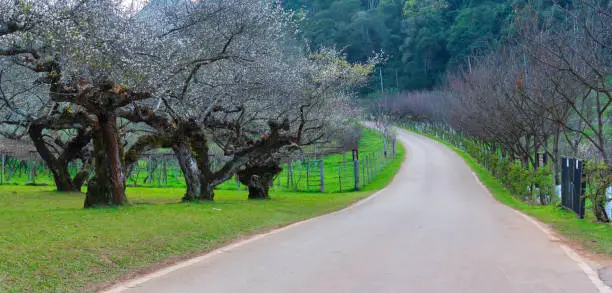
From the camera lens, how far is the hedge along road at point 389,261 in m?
7.34

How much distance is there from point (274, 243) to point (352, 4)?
3298 inches

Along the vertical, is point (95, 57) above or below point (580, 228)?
above

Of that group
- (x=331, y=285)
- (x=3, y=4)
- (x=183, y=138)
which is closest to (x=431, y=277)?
(x=331, y=285)

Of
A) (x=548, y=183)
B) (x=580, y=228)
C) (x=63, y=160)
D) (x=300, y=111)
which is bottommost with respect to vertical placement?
(x=580, y=228)

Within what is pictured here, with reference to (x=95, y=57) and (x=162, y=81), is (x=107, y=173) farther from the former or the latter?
(x=95, y=57)

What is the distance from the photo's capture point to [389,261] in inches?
357

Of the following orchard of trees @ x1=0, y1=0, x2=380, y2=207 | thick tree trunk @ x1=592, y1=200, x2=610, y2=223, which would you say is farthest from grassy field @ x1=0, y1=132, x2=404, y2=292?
thick tree trunk @ x1=592, y1=200, x2=610, y2=223

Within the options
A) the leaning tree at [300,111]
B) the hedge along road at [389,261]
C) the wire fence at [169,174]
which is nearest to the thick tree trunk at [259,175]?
the leaning tree at [300,111]

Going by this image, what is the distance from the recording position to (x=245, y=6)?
16.2 metres

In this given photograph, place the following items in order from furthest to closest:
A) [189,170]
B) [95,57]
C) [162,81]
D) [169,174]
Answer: [169,174]
[189,170]
[162,81]
[95,57]

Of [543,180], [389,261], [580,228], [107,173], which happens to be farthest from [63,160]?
[580,228]

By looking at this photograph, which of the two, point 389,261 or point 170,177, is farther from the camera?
point 170,177

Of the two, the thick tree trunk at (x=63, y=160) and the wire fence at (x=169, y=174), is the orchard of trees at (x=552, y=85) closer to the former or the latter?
the wire fence at (x=169, y=174)

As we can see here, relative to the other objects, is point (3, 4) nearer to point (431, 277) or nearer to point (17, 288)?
point (17, 288)
